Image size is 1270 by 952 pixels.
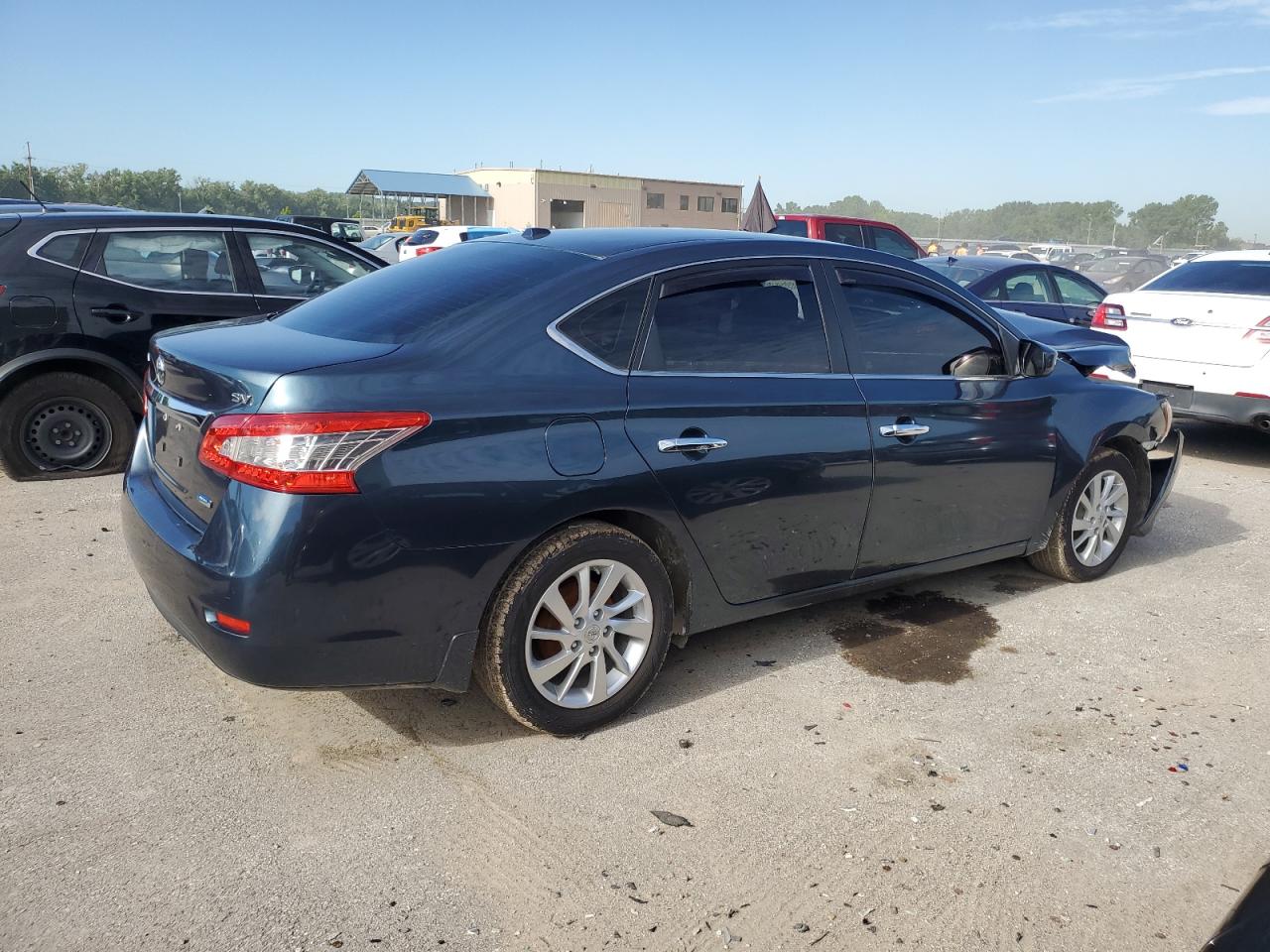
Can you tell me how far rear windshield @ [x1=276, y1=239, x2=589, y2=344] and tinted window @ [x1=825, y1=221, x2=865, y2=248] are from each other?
37.0ft

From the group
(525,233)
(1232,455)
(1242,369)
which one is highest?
(525,233)

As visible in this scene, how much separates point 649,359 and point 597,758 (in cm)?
138

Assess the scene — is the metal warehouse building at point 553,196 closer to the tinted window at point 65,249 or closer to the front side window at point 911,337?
the tinted window at point 65,249

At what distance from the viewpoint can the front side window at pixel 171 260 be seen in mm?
6695

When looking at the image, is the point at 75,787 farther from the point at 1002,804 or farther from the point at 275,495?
the point at 1002,804

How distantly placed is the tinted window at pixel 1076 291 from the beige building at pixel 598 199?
52.0m

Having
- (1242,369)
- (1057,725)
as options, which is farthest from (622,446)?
(1242,369)

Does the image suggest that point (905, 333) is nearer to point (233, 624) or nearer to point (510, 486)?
point (510, 486)

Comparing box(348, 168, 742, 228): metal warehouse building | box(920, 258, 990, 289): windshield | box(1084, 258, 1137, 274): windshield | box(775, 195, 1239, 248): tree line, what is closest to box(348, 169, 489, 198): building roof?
box(348, 168, 742, 228): metal warehouse building

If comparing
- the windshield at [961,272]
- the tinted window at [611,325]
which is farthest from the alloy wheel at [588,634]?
the windshield at [961,272]

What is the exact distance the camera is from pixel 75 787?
10.3 ft

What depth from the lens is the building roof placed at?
202ft

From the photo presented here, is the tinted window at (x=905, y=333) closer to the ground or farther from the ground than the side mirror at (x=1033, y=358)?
farther from the ground

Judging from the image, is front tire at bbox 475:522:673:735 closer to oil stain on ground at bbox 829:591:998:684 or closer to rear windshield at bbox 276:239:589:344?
rear windshield at bbox 276:239:589:344
